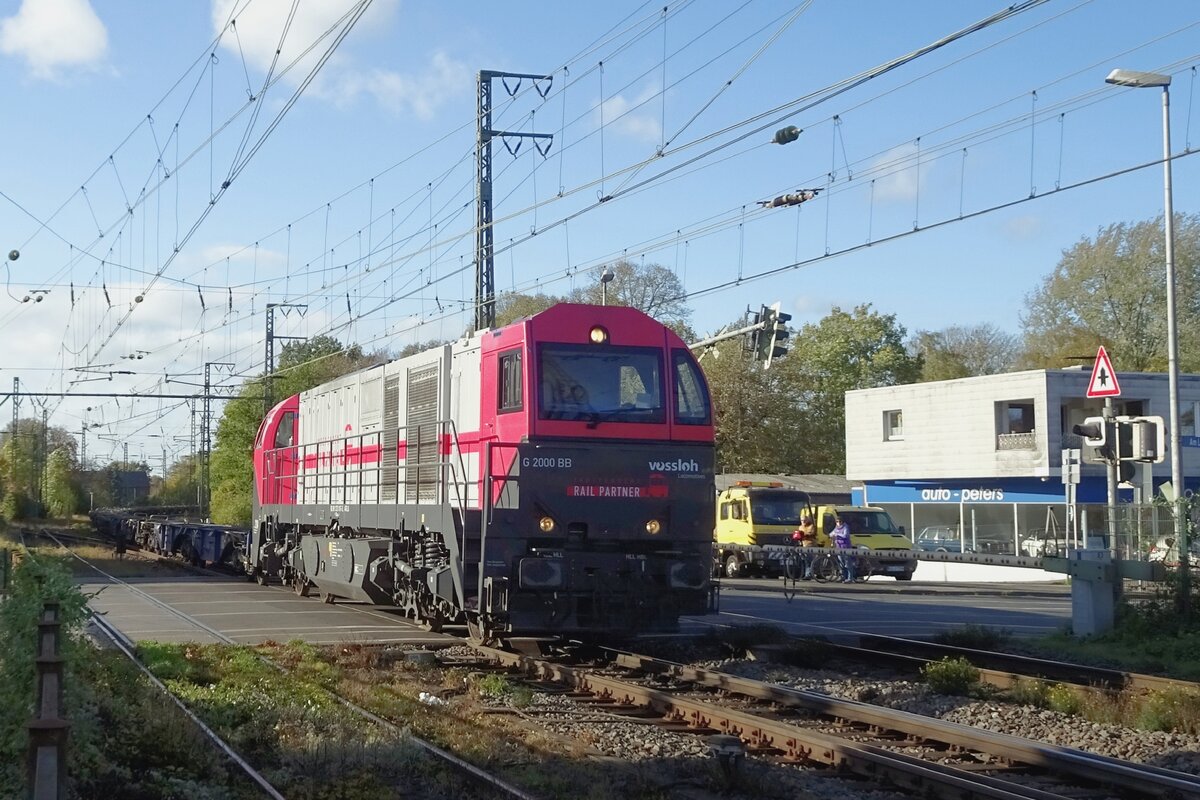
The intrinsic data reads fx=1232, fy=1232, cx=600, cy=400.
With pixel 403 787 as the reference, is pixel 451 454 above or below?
above

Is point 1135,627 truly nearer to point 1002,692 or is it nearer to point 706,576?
point 1002,692

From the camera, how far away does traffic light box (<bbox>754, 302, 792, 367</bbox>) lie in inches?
1092

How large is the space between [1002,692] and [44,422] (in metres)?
63.2

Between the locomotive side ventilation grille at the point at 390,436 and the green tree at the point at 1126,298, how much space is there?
147ft

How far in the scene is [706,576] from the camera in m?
13.6

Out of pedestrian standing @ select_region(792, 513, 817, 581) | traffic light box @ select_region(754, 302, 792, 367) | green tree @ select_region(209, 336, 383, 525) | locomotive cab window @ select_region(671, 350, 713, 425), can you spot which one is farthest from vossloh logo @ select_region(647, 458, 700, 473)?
green tree @ select_region(209, 336, 383, 525)

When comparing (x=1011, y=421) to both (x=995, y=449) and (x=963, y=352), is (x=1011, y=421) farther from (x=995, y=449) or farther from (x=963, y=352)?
(x=963, y=352)

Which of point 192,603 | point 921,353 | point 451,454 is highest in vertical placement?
point 921,353

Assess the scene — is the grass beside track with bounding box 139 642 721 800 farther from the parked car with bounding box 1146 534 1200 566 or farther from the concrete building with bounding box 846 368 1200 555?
the concrete building with bounding box 846 368 1200 555

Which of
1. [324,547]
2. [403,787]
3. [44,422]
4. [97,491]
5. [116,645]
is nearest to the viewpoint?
[403,787]

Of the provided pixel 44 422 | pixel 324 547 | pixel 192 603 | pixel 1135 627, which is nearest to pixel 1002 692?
pixel 1135 627

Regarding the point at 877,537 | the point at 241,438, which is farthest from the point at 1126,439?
the point at 241,438

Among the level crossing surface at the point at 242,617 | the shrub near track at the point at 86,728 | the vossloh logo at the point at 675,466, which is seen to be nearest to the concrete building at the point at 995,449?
the level crossing surface at the point at 242,617

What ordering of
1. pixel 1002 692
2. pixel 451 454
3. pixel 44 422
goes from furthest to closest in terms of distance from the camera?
1. pixel 44 422
2. pixel 451 454
3. pixel 1002 692
